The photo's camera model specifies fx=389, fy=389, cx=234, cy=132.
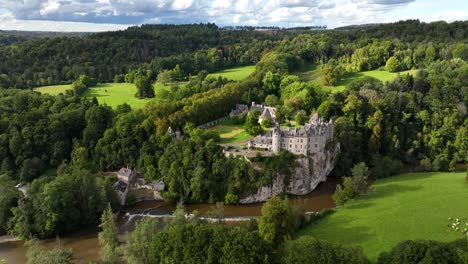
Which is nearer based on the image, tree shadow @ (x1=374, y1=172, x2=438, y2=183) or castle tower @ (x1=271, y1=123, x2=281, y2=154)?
castle tower @ (x1=271, y1=123, x2=281, y2=154)

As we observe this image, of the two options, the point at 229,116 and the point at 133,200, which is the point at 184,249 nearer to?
the point at 133,200

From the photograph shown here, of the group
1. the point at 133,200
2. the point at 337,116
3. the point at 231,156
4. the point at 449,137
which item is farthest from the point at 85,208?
the point at 449,137

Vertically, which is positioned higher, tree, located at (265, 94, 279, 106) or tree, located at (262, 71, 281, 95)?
tree, located at (262, 71, 281, 95)

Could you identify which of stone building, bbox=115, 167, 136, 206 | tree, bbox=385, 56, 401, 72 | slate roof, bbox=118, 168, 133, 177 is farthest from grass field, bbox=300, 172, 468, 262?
tree, bbox=385, 56, 401, 72

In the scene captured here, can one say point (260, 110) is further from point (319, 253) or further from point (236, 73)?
point (319, 253)

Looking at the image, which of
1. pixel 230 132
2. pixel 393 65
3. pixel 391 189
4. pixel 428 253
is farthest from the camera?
pixel 393 65

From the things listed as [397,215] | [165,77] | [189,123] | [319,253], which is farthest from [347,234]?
[165,77]

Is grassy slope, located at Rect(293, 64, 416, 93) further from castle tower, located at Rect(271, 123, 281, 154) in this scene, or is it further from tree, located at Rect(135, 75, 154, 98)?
tree, located at Rect(135, 75, 154, 98)
